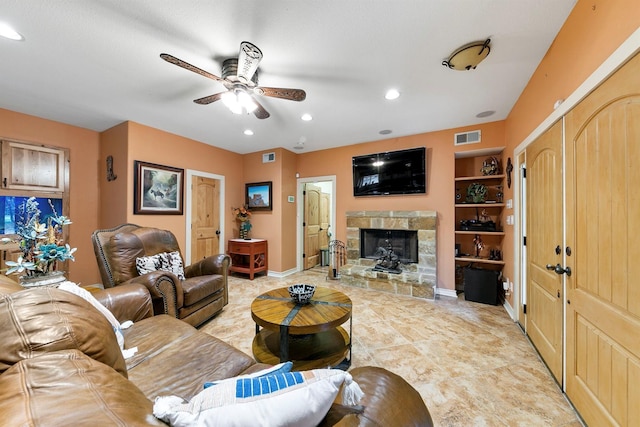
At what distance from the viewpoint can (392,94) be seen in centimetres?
267

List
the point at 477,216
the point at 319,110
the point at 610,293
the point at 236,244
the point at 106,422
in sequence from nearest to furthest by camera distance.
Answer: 1. the point at 106,422
2. the point at 610,293
3. the point at 319,110
4. the point at 477,216
5. the point at 236,244

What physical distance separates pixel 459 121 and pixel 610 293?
287 cm

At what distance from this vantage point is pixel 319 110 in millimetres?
3100

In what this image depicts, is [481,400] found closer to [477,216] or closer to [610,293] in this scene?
[610,293]

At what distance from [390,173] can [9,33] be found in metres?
4.33

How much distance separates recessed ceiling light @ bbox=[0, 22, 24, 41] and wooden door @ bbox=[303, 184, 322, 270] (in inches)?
161

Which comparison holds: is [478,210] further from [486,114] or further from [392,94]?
[392,94]

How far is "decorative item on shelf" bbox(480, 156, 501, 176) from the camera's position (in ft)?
11.7

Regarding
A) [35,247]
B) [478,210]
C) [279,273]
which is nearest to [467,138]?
[478,210]

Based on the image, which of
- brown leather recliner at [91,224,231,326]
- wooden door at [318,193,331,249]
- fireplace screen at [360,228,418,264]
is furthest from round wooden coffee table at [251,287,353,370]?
wooden door at [318,193,331,249]

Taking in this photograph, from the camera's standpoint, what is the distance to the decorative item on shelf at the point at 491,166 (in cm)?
355

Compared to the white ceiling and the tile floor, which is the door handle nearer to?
the tile floor

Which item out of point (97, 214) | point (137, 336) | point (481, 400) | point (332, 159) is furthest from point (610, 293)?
point (97, 214)

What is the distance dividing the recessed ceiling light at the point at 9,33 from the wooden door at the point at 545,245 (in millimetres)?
4098
